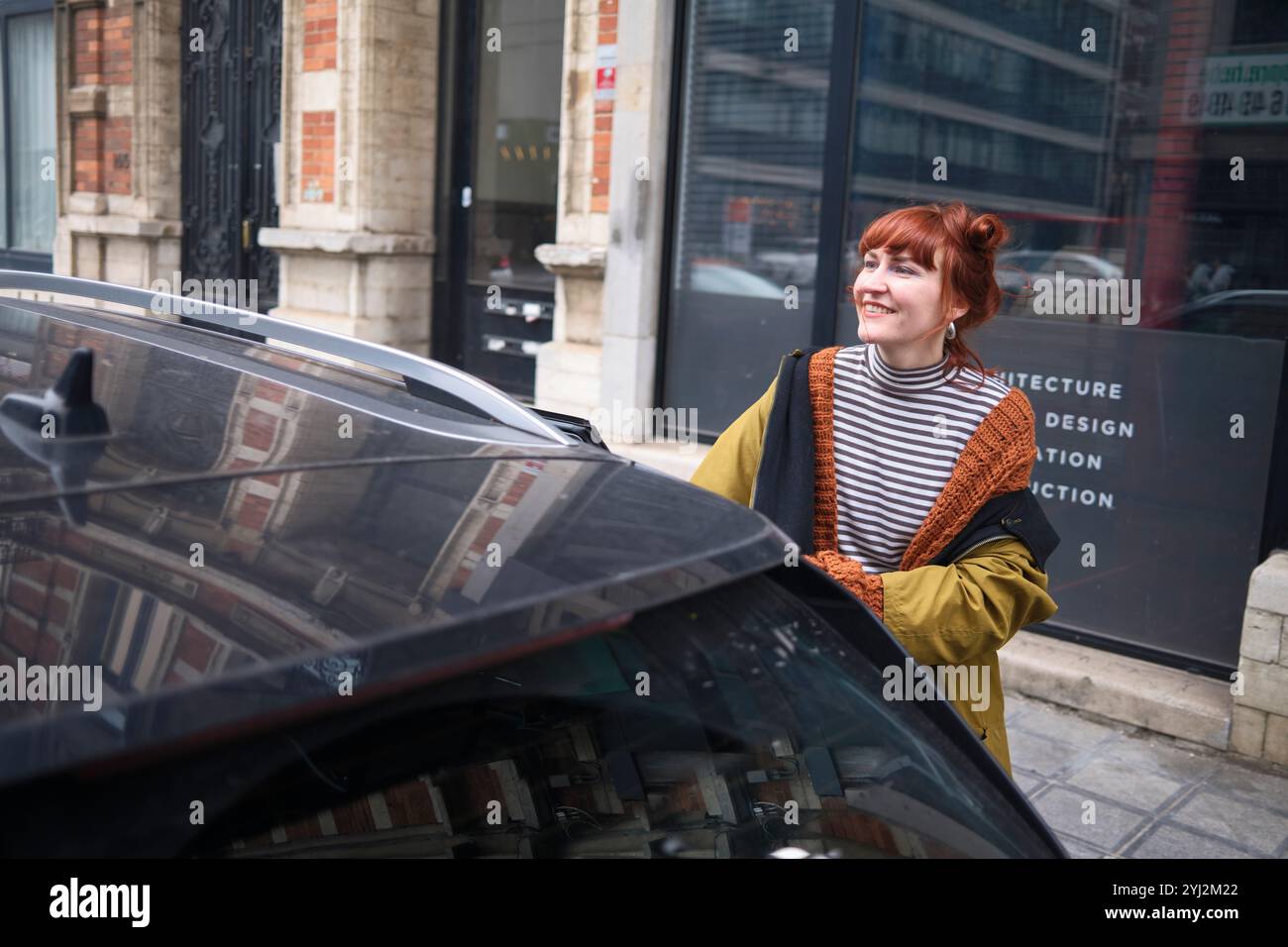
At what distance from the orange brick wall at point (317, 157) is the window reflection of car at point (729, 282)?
2894mm

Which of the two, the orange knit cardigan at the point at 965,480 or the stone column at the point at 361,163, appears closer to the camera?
the orange knit cardigan at the point at 965,480

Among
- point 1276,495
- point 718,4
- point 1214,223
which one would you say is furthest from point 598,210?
point 1276,495

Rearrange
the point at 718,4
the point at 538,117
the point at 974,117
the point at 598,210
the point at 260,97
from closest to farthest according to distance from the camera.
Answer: the point at 974,117 → the point at 718,4 → the point at 598,210 → the point at 538,117 → the point at 260,97

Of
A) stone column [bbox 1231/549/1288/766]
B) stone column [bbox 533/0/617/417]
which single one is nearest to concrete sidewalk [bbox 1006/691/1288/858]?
stone column [bbox 1231/549/1288/766]

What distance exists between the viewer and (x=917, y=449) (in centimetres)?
239

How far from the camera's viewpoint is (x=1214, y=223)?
15.7 feet

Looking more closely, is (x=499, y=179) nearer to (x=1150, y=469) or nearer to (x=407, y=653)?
(x=1150, y=469)

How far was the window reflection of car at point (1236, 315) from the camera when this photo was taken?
4629mm

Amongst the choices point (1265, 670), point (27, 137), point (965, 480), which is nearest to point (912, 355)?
point (965, 480)

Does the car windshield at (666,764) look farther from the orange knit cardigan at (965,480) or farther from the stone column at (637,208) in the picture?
the stone column at (637,208)

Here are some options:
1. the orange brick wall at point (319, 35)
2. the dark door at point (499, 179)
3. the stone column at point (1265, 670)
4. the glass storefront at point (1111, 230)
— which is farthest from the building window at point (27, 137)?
the stone column at point (1265, 670)

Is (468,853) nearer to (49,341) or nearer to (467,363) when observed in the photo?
(49,341)

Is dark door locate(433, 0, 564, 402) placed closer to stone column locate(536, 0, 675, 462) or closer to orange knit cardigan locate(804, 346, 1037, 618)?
stone column locate(536, 0, 675, 462)
